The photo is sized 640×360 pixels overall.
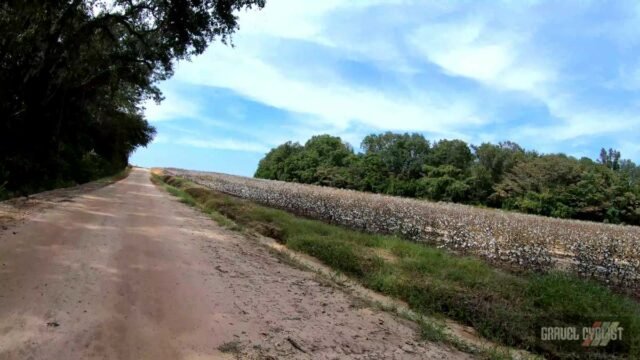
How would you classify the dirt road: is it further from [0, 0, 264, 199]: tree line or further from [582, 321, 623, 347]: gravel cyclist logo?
[0, 0, 264, 199]: tree line

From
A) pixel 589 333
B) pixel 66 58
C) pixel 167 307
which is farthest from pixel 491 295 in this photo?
pixel 66 58

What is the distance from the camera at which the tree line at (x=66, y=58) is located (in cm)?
1645

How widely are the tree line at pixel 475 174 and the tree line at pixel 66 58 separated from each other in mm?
46626

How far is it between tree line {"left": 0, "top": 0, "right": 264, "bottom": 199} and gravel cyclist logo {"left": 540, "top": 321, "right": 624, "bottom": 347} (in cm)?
1219

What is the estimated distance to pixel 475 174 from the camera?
73.1 meters

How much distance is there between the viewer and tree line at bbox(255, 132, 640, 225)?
181 feet

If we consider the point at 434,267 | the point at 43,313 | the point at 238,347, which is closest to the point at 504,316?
the point at 434,267

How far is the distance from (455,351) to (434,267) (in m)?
4.36

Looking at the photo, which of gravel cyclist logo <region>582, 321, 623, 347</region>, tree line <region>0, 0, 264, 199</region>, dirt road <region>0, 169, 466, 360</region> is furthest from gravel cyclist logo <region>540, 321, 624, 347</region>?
tree line <region>0, 0, 264, 199</region>

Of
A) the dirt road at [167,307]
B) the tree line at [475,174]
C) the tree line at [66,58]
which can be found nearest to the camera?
the dirt road at [167,307]

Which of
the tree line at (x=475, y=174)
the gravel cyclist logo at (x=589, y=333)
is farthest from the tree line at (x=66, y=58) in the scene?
the tree line at (x=475, y=174)

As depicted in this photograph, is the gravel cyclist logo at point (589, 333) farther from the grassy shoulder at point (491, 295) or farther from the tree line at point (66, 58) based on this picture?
the tree line at point (66, 58)

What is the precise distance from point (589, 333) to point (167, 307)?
617 centimetres

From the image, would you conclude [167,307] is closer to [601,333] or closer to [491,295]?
[491,295]
